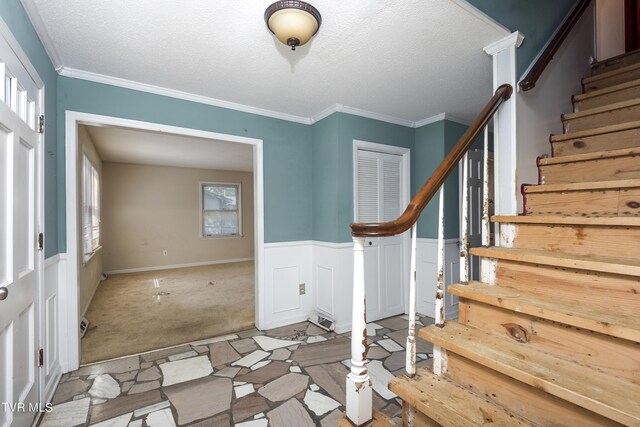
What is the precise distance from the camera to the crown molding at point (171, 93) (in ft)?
7.48

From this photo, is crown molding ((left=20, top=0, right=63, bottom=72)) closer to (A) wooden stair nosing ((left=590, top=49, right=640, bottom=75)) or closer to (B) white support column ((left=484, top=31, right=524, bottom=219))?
(B) white support column ((left=484, top=31, right=524, bottom=219))

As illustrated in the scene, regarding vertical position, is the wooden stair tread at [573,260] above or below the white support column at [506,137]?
below

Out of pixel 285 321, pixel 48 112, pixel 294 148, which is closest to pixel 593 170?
pixel 294 148

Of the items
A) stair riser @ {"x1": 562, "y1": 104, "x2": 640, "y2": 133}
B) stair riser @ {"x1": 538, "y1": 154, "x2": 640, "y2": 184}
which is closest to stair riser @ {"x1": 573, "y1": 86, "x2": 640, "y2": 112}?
stair riser @ {"x1": 562, "y1": 104, "x2": 640, "y2": 133}

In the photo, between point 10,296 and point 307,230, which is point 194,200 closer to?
point 307,230

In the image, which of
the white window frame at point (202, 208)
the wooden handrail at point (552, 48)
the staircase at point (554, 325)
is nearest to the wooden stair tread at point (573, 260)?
the staircase at point (554, 325)

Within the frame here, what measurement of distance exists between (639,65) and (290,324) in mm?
3845

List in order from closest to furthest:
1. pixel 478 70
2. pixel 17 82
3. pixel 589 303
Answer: pixel 589 303 → pixel 17 82 → pixel 478 70

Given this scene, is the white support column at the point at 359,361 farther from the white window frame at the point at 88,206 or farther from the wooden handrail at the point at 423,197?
the white window frame at the point at 88,206

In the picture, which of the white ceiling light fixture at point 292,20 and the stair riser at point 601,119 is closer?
the white ceiling light fixture at point 292,20

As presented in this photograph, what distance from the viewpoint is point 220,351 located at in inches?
101

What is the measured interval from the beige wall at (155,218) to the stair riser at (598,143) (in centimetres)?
684

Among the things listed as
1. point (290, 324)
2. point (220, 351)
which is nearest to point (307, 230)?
point (290, 324)

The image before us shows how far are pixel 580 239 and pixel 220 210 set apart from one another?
7191 millimetres
